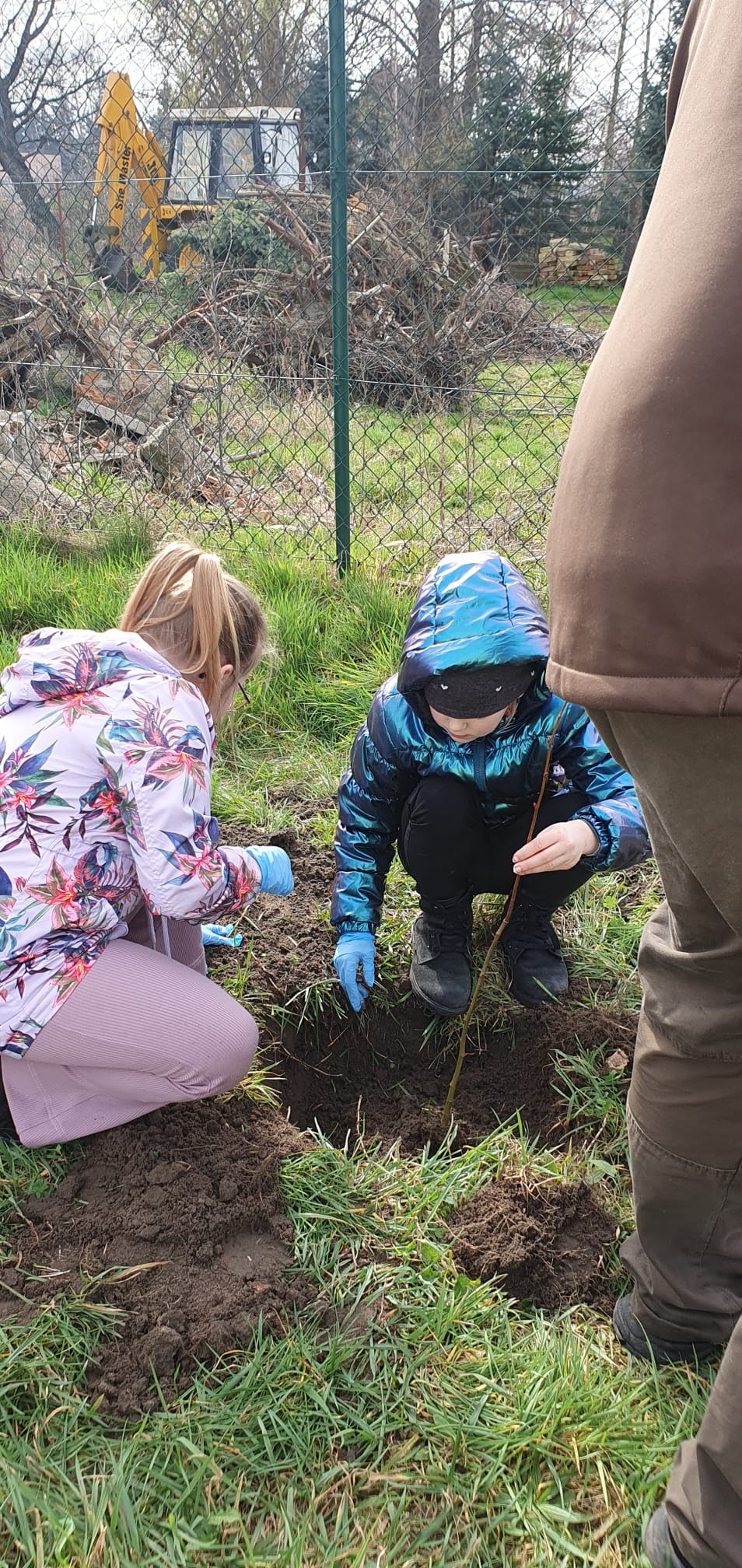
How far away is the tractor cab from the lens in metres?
4.05

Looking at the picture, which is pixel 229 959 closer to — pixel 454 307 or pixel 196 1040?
pixel 196 1040

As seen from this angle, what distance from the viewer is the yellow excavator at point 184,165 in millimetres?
4109

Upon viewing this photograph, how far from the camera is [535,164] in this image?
13.7 ft

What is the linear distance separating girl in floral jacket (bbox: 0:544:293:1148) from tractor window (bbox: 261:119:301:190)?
9.30 ft

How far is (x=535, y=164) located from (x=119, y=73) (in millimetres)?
1747

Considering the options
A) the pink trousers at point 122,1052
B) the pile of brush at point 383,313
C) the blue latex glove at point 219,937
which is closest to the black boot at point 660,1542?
the pink trousers at point 122,1052

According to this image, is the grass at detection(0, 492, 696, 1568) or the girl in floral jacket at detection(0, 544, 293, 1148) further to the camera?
the girl in floral jacket at detection(0, 544, 293, 1148)

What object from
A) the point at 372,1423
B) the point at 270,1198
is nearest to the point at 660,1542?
the point at 372,1423

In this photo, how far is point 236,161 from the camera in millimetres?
4344

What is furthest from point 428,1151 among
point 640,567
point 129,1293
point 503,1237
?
point 640,567

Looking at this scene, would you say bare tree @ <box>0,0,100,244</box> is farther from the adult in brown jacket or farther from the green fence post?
the adult in brown jacket

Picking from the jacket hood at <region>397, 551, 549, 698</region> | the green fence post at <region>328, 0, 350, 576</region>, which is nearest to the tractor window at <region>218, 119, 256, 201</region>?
the green fence post at <region>328, 0, 350, 576</region>

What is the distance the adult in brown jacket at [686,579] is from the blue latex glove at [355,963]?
99 centimetres

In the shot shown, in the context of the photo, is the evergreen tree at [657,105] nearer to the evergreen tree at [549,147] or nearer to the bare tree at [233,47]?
the evergreen tree at [549,147]
